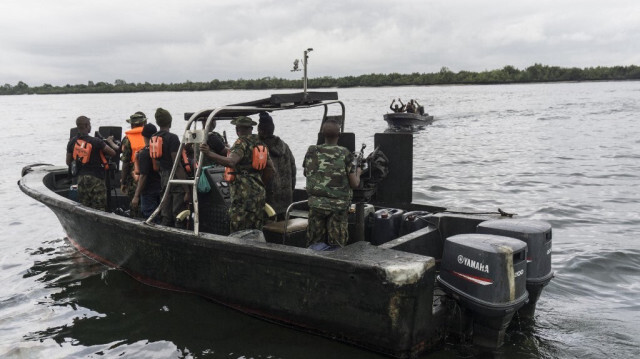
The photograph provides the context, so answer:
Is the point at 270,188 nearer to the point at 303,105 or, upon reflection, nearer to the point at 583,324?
the point at 303,105

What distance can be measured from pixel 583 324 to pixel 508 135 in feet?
69.9

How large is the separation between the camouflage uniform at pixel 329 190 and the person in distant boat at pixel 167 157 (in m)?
1.87

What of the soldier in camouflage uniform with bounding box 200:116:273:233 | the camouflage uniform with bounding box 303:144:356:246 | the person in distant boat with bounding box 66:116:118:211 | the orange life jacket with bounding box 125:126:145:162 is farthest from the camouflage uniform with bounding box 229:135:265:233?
the person in distant boat with bounding box 66:116:118:211

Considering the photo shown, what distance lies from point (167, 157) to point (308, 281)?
2.68 metres

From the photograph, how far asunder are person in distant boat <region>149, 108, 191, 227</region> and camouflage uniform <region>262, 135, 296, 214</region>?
3.25 ft

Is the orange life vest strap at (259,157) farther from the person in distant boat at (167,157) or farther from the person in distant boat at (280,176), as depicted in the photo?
the person in distant boat at (167,157)


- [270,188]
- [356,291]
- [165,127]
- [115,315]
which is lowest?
[115,315]

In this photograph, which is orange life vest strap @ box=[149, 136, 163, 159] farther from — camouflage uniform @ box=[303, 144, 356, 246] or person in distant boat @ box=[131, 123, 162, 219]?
camouflage uniform @ box=[303, 144, 356, 246]

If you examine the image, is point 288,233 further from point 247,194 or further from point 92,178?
point 92,178

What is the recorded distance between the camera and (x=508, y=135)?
25.3 m

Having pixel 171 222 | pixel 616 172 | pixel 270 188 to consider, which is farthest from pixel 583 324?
pixel 616 172

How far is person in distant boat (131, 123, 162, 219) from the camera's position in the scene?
6.29 m

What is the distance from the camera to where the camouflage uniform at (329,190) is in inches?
185

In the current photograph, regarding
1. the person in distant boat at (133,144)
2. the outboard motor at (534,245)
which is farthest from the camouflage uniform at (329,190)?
the person in distant boat at (133,144)
